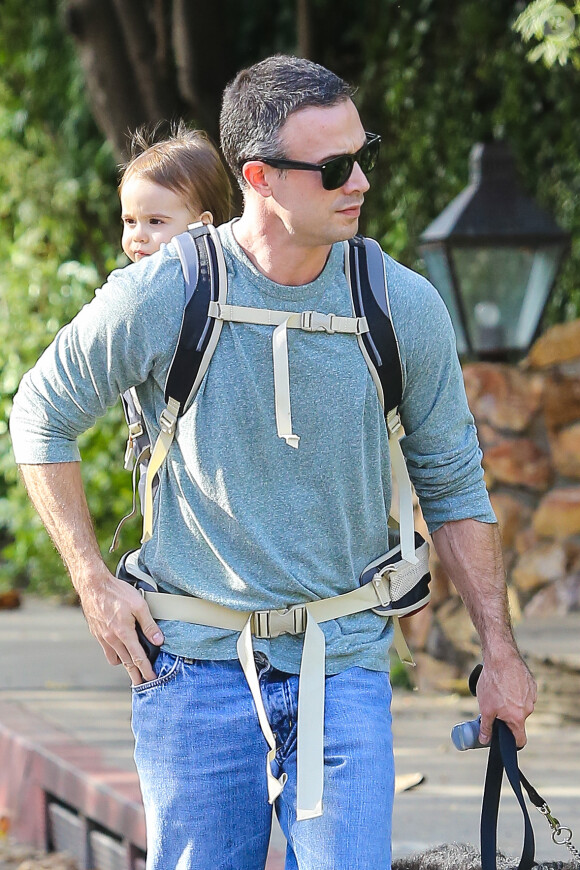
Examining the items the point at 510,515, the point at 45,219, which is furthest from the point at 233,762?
the point at 45,219

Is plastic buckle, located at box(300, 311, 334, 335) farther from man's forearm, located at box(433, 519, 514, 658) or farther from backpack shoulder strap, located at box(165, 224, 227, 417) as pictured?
man's forearm, located at box(433, 519, 514, 658)

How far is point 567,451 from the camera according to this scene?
6.29m

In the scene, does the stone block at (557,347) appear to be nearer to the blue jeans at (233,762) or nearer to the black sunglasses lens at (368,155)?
the black sunglasses lens at (368,155)

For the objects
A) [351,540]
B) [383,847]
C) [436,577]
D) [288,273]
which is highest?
[288,273]

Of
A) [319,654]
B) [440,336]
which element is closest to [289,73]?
[440,336]

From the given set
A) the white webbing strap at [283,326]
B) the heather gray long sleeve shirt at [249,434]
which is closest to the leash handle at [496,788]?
the heather gray long sleeve shirt at [249,434]

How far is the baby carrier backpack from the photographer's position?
7.89 ft

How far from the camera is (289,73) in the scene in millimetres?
2432

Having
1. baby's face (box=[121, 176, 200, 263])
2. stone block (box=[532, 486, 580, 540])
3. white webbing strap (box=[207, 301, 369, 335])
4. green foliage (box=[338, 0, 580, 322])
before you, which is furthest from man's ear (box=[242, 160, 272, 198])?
green foliage (box=[338, 0, 580, 322])

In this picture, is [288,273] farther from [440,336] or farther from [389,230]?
[389,230]

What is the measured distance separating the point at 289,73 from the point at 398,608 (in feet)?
3.27

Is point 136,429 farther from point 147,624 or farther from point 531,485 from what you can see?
point 531,485

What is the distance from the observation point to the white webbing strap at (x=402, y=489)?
256cm

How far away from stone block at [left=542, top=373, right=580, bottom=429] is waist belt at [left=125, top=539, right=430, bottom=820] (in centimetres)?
385
